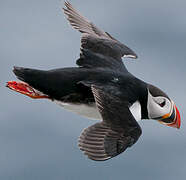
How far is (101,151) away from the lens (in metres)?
9.73

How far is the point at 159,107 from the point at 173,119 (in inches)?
16.1

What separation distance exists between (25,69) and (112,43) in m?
2.80

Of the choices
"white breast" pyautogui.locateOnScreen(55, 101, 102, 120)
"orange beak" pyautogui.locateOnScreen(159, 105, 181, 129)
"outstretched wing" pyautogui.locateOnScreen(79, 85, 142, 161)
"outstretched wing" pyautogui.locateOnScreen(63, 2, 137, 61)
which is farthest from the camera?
"outstretched wing" pyautogui.locateOnScreen(63, 2, 137, 61)

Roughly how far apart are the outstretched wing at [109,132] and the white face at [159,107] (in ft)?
3.98

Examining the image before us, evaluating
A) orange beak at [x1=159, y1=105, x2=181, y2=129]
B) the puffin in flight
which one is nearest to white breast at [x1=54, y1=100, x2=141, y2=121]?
the puffin in flight

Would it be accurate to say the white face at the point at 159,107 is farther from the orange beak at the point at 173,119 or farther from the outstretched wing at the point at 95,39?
the outstretched wing at the point at 95,39

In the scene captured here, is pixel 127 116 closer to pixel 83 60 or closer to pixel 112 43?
pixel 83 60

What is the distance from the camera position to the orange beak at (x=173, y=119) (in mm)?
12023

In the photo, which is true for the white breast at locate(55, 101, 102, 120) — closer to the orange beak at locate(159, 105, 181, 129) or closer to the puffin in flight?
the puffin in flight

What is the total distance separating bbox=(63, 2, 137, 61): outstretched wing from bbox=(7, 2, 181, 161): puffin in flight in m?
0.02

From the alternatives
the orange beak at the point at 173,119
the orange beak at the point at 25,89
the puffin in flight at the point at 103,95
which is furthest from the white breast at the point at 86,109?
the orange beak at the point at 173,119

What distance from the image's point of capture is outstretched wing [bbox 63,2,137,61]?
12.9m

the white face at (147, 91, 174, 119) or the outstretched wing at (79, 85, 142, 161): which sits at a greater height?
the outstretched wing at (79, 85, 142, 161)

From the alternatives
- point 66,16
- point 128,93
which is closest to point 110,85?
point 128,93
